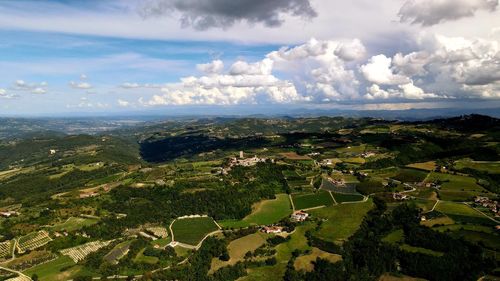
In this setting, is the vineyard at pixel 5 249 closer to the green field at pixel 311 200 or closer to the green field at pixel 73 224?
the green field at pixel 73 224

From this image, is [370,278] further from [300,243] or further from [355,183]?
[355,183]

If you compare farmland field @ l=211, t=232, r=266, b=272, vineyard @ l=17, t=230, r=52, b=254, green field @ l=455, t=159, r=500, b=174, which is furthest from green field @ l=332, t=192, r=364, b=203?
vineyard @ l=17, t=230, r=52, b=254

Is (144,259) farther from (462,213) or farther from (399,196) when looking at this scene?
(462,213)

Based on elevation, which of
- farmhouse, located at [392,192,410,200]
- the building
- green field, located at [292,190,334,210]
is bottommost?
the building

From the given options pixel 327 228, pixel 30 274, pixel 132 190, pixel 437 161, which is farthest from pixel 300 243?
pixel 437 161

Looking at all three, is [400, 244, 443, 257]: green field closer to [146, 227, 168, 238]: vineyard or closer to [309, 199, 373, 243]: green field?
[309, 199, 373, 243]: green field

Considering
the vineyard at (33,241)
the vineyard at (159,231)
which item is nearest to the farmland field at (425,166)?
the vineyard at (159,231)
